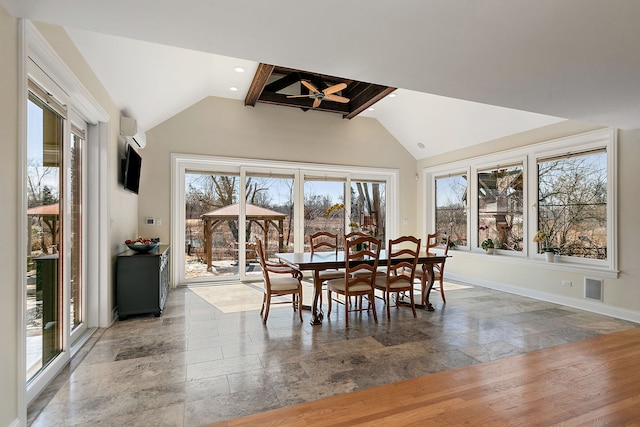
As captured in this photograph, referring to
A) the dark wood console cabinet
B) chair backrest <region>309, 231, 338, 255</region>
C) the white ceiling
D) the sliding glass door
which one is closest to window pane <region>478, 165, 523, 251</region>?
the white ceiling

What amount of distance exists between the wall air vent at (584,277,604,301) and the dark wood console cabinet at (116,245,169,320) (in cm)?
569

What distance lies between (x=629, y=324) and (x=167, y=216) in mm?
6737

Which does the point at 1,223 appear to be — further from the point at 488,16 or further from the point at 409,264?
the point at 409,264

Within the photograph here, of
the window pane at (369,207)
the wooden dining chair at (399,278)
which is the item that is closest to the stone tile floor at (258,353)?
the wooden dining chair at (399,278)

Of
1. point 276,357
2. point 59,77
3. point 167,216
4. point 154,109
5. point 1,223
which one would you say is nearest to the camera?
point 1,223

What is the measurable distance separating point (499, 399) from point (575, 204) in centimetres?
383

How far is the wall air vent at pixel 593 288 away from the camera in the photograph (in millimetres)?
4305

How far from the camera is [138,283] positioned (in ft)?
12.8

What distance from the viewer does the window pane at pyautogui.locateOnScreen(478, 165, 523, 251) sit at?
216 inches

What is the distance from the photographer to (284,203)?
6562 mm

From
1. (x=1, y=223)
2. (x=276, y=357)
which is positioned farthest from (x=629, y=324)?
(x=1, y=223)

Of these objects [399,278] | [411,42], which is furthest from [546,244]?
[411,42]

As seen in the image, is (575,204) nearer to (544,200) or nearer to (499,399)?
(544,200)

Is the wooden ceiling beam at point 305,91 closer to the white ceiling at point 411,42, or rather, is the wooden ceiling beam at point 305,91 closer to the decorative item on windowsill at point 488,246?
the white ceiling at point 411,42
